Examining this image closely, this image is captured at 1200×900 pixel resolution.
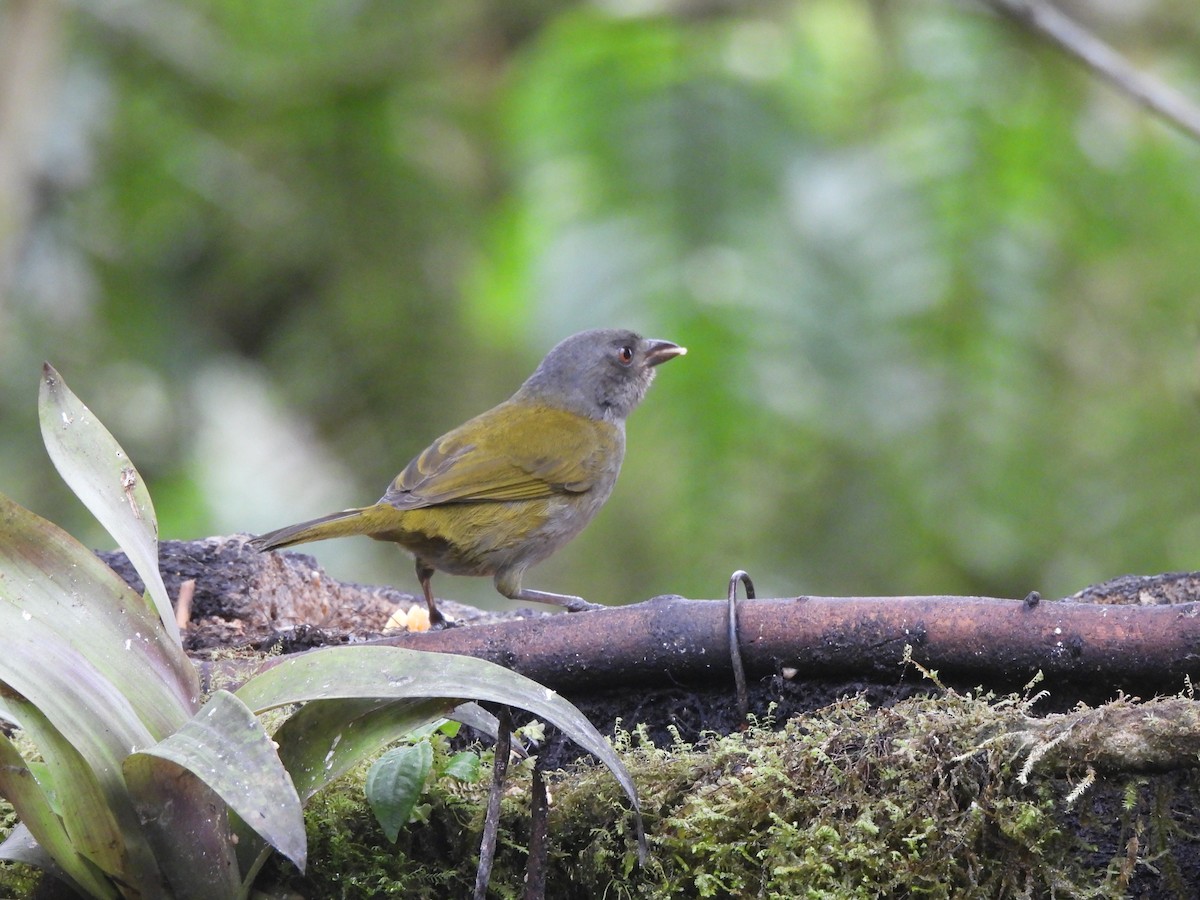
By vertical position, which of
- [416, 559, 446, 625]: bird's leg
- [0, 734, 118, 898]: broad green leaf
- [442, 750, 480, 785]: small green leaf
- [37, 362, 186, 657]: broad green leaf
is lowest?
[0, 734, 118, 898]: broad green leaf

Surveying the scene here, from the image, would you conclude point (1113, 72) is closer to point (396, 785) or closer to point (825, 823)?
point (825, 823)

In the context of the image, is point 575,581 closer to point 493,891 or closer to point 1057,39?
point 1057,39

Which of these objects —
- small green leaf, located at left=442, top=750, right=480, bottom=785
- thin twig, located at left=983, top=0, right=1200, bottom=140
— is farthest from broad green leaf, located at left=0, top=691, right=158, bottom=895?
thin twig, located at left=983, top=0, right=1200, bottom=140

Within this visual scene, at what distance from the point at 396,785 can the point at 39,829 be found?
1.29 feet

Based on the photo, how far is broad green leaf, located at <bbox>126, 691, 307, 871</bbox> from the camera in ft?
4.58

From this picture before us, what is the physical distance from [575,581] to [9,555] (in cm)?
492

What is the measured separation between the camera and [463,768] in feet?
5.94

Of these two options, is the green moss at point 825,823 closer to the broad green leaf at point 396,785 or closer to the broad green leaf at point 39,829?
the broad green leaf at point 396,785

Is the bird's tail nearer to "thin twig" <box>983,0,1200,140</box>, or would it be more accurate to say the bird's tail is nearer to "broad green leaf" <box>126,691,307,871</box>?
"broad green leaf" <box>126,691,307,871</box>

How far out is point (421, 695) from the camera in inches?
62.4

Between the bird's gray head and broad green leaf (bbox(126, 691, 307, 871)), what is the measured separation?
3234 mm

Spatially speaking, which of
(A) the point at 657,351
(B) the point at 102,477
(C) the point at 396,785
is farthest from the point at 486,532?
(C) the point at 396,785

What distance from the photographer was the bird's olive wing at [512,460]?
13.4 feet

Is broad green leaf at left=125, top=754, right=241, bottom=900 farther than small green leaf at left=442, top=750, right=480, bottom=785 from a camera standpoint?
No
